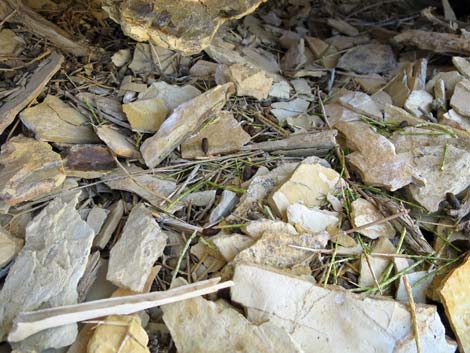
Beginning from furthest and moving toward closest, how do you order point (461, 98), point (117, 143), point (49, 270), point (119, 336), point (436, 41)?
point (436, 41)
point (461, 98)
point (117, 143)
point (49, 270)
point (119, 336)

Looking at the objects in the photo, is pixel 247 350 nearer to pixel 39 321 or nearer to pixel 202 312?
pixel 202 312

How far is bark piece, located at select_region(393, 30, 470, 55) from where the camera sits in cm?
250

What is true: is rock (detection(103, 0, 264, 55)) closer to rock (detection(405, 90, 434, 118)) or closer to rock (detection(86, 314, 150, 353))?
rock (detection(405, 90, 434, 118))

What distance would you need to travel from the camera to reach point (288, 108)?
7.63ft

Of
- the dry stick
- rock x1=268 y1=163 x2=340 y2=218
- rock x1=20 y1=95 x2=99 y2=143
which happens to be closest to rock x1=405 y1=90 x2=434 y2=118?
rock x1=268 y1=163 x2=340 y2=218

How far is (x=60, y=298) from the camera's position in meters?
1.51

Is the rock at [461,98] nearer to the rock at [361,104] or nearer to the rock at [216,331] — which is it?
the rock at [361,104]

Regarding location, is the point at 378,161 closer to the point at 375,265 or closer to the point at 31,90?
the point at 375,265

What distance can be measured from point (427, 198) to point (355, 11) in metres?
1.70

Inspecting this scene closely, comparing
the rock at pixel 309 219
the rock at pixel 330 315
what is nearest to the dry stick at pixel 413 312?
the rock at pixel 330 315

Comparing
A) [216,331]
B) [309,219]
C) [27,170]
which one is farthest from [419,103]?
[27,170]

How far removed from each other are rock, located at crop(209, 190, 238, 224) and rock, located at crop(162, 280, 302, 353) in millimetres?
348

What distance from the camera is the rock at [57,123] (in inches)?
77.0

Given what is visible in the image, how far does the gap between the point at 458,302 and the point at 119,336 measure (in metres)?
1.08
